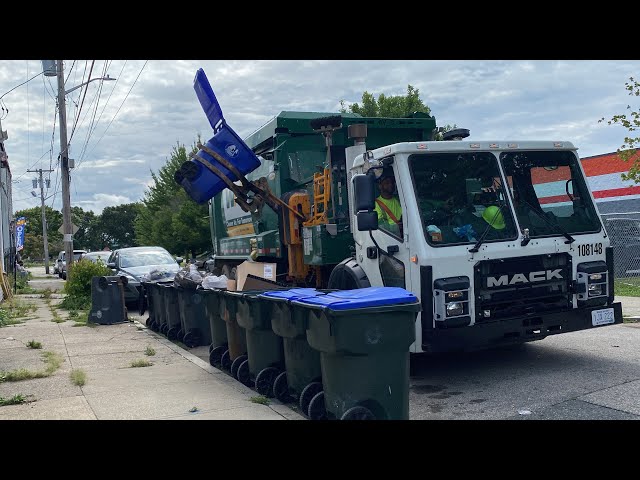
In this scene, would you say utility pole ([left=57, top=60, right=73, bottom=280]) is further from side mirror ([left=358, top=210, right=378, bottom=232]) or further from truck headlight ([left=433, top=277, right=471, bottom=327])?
truck headlight ([left=433, top=277, right=471, bottom=327])

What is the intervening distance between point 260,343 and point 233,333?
3.16 feet

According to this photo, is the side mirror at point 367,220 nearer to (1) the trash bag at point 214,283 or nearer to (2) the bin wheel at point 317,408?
(2) the bin wheel at point 317,408

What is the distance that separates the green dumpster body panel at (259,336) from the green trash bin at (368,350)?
1.66m

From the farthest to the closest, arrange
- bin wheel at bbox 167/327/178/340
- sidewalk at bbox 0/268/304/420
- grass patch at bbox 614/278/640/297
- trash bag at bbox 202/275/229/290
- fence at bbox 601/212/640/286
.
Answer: fence at bbox 601/212/640/286 → grass patch at bbox 614/278/640/297 → bin wheel at bbox 167/327/178/340 → trash bag at bbox 202/275/229/290 → sidewalk at bbox 0/268/304/420

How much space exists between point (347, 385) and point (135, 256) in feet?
43.4

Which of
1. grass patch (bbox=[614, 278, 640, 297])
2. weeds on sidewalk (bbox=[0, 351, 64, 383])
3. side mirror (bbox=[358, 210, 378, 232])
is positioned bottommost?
weeds on sidewalk (bbox=[0, 351, 64, 383])

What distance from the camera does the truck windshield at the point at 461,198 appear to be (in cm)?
685

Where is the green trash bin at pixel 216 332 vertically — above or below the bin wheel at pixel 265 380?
above

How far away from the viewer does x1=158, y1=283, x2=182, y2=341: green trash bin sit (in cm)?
1109

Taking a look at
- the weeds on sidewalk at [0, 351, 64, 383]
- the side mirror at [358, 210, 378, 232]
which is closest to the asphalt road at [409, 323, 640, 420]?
the side mirror at [358, 210, 378, 232]

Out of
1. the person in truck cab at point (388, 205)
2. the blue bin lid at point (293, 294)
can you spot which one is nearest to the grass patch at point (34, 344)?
the blue bin lid at point (293, 294)

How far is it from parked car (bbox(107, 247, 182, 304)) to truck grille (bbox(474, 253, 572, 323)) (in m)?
10.4

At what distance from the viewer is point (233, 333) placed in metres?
7.89

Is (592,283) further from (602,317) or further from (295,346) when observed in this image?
(295,346)
